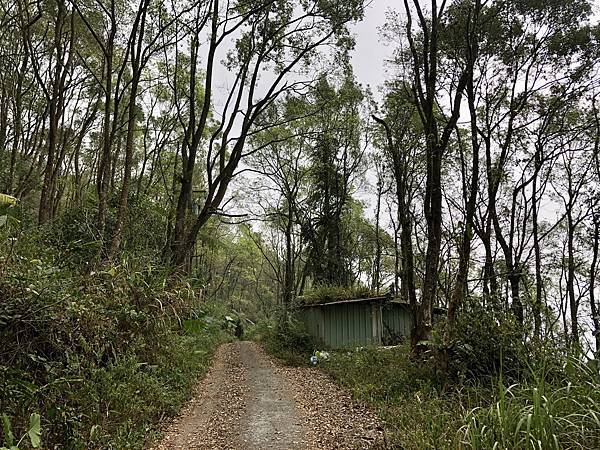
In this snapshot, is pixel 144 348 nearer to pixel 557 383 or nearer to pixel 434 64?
pixel 557 383

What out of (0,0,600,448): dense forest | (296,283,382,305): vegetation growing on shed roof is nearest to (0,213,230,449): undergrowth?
(0,0,600,448): dense forest

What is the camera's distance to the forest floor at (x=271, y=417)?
562cm

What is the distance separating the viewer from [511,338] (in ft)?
24.2

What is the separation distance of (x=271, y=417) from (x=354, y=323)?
921cm

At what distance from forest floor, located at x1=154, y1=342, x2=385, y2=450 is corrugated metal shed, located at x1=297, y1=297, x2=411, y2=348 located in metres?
4.99

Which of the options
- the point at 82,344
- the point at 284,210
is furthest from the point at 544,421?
the point at 284,210

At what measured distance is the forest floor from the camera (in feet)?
18.4

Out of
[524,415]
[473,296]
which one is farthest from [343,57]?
[524,415]

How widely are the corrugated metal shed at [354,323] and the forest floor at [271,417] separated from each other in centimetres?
499

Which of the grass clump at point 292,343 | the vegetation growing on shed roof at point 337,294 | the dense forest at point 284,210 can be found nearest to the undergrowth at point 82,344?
the dense forest at point 284,210

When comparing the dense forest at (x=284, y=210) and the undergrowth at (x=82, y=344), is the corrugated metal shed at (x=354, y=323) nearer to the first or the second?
the dense forest at (x=284, y=210)

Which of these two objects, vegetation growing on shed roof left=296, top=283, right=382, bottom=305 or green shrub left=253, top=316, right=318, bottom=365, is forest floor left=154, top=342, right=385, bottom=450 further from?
vegetation growing on shed roof left=296, top=283, right=382, bottom=305

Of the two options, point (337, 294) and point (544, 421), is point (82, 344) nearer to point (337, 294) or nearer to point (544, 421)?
point (544, 421)

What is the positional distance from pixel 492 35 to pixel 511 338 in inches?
360
